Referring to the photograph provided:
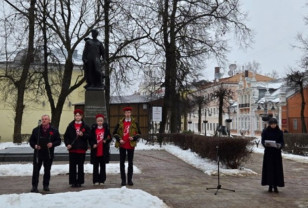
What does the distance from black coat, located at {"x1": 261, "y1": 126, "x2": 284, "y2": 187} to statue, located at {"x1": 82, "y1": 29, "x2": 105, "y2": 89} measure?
7294mm

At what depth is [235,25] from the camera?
960 inches

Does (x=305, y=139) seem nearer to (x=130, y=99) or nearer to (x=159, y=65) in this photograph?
(x=159, y=65)

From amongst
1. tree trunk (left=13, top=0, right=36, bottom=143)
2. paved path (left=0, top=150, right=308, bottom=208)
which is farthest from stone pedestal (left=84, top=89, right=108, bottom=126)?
tree trunk (left=13, top=0, right=36, bottom=143)

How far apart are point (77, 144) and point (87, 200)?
268 centimetres

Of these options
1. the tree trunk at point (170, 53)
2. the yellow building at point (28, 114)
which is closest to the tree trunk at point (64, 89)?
the tree trunk at point (170, 53)

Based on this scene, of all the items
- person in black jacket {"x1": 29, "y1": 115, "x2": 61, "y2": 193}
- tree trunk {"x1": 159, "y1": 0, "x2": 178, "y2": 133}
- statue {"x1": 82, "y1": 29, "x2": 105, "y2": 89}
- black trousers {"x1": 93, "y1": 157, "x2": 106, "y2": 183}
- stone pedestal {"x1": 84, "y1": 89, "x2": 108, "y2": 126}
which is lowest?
black trousers {"x1": 93, "y1": 157, "x2": 106, "y2": 183}

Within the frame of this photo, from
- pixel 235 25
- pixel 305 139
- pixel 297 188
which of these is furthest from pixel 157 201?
pixel 235 25

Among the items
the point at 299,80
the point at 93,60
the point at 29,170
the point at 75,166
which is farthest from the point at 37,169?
the point at 299,80

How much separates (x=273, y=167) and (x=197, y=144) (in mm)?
6895

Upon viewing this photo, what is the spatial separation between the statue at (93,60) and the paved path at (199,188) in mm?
4107

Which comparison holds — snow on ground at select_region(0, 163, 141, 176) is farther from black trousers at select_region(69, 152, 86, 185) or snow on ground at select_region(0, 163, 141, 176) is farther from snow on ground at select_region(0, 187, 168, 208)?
snow on ground at select_region(0, 187, 168, 208)

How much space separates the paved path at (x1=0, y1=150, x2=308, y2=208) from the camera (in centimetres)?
724

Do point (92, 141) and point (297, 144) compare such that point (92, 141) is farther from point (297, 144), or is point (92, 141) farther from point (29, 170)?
point (297, 144)

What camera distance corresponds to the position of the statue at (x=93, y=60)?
45.2 ft
